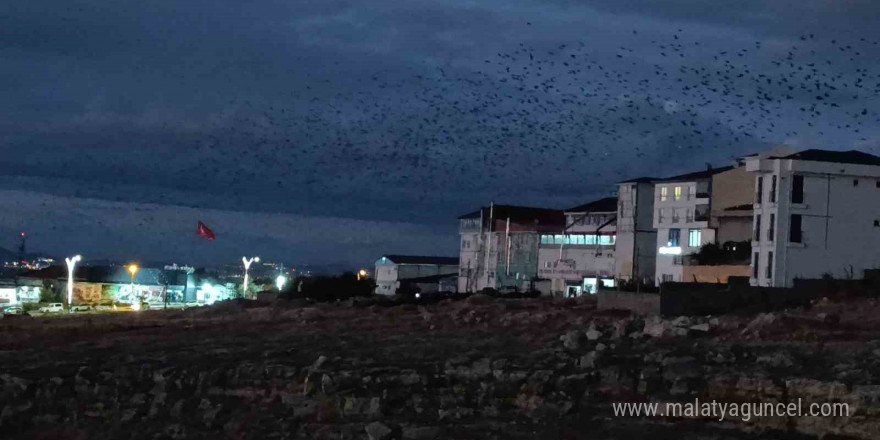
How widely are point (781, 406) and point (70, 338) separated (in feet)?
112

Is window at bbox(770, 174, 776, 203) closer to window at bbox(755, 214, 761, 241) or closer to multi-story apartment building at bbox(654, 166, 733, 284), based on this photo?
window at bbox(755, 214, 761, 241)

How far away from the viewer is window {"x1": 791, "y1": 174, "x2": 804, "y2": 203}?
163 ft

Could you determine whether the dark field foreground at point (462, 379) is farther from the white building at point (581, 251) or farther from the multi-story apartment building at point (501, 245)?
the multi-story apartment building at point (501, 245)

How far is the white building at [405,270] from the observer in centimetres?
10025

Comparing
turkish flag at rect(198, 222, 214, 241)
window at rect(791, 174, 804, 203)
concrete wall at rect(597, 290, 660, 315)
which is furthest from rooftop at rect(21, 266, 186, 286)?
window at rect(791, 174, 804, 203)

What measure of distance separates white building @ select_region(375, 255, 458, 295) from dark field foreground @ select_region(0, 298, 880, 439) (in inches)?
2219

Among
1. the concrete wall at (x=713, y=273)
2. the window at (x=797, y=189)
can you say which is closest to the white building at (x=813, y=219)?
the window at (x=797, y=189)

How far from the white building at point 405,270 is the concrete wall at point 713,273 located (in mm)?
39148

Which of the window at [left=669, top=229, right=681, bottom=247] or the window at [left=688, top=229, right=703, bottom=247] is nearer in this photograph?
the window at [left=688, top=229, right=703, bottom=247]

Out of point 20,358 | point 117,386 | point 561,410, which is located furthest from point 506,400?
point 20,358

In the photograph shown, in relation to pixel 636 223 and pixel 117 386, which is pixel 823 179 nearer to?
pixel 636 223

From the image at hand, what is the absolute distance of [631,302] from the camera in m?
43.0

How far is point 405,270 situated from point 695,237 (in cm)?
3842

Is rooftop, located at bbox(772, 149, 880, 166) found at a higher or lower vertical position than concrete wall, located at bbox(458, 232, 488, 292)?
higher
